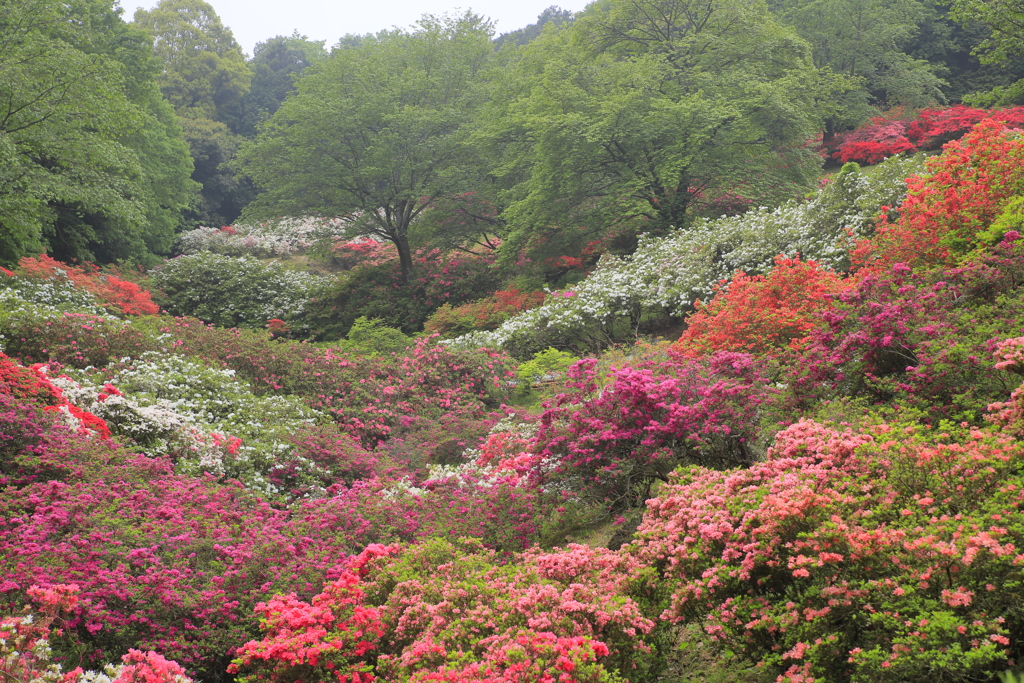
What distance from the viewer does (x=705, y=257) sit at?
1296cm

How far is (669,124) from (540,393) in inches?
347

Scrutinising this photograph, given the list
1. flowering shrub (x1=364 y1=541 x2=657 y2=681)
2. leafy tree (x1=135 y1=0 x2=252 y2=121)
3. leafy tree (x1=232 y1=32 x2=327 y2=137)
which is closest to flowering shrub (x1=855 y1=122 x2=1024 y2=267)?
flowering shrub (x1=364 y1=541 x2=657 y2=681)

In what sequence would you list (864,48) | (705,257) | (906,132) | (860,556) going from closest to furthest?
(860,556)
(705,257)
(906,132)
(864,48)

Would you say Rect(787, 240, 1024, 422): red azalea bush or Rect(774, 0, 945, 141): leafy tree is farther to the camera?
Rect(774, 0, 945, 141): leafy tree

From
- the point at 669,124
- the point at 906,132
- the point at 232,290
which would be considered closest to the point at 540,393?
the point at 669,124

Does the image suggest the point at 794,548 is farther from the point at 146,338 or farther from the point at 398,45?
the point at 398,45

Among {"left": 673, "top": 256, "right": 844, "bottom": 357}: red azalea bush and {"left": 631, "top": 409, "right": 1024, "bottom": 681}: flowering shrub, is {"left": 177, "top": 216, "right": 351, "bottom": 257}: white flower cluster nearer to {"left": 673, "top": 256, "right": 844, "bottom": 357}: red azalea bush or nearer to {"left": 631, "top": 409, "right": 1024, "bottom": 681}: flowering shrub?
{"left": 673, "top": 256, "right": 844, "bottom": 357}: red azalea bush

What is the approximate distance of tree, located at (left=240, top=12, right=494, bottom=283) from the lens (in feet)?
67.8

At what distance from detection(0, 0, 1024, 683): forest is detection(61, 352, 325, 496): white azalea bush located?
0.18 ft

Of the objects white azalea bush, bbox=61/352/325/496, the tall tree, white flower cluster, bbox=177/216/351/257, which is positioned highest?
the tall tree

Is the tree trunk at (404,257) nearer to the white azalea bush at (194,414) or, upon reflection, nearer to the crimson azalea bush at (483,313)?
the crimson azalea bush at (483,313)

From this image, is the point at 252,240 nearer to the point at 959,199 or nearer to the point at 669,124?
the point at 669,124

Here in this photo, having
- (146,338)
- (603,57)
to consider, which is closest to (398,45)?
(603,57)

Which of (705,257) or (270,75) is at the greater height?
(270,75)
